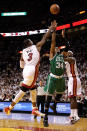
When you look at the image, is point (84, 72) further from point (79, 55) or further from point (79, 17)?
point (79, 17)

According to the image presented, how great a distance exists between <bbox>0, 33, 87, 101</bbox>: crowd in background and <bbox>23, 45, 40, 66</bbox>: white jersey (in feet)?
31.5

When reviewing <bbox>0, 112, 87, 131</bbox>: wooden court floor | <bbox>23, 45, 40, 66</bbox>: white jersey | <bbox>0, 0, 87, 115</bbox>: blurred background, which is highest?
<bbox>0, 0, 87, 115</bbox>: blurred background

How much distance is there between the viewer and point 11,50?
73.7ft

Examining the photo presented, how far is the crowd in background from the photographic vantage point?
52.5 feet

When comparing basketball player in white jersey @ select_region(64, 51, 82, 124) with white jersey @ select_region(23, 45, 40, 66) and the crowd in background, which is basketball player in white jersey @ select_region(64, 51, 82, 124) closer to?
white jersey @ select_region(23, 45, 40, 66)

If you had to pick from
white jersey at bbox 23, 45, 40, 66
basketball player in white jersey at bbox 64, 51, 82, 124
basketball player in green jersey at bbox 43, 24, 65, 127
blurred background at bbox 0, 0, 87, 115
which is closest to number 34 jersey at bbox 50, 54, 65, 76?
basketball player in green jersey at bbox 43, 24, 65, 127

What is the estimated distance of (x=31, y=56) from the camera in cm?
408

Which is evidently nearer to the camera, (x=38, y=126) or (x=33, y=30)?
(x=38, y=126)

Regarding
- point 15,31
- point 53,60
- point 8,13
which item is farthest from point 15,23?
point 53,60

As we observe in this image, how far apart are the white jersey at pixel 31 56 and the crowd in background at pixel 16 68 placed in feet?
31.5

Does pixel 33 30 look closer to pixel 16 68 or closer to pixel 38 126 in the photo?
pixel 16 68

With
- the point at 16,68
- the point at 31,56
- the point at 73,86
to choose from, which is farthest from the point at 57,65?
the point at 16,68

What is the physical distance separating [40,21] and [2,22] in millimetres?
4747

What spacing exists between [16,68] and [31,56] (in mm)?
15825
